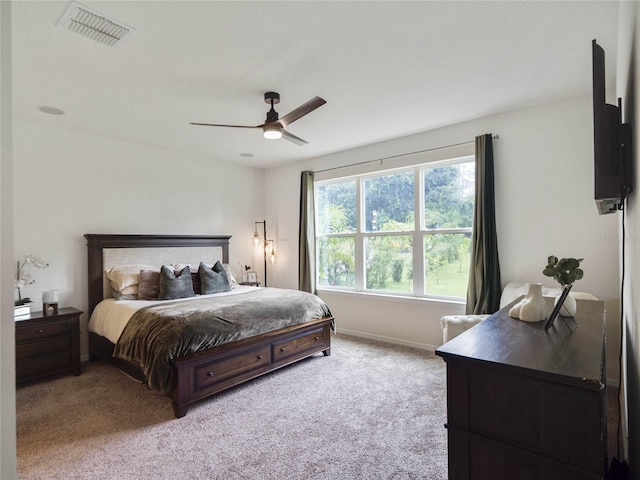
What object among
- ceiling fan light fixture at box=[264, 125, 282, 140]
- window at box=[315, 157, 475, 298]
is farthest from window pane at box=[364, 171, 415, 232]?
ceiling fan light fixture at box=[264, 125, 282, 140]

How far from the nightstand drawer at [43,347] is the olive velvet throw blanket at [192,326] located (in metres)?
0.75

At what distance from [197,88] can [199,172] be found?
7.78ft

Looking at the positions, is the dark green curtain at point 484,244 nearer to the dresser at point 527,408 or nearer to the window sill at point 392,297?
the window sill at point 392,297

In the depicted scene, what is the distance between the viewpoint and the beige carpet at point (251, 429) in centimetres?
199

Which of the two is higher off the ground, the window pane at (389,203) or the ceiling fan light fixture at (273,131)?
the ceiling fan light fixture at (273,131)

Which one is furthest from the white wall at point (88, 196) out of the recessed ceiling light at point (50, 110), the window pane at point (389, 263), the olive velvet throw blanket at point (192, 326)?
the window pane at point (389, 263)

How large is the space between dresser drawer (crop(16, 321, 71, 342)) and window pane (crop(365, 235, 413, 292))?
11.7ft

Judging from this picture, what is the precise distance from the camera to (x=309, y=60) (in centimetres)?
246

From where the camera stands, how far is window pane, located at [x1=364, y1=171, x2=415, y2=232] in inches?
172

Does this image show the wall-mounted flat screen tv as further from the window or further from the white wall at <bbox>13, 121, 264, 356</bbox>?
the white wall at <bbox>13, 121, 264, 356</bbox>

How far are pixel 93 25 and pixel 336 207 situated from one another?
362cm

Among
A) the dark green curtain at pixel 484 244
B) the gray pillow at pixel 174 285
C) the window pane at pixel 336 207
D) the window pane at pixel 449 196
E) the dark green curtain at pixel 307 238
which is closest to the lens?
the dark green curtain at pixel 484 244

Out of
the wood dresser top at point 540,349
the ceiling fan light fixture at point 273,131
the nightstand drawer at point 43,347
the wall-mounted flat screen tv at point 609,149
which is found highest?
the ceiling fan light fixture at point 273,131

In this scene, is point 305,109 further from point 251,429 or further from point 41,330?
point 41,330
